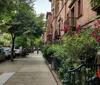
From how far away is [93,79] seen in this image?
584 centimetres

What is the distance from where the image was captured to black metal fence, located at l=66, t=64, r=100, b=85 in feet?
19.1

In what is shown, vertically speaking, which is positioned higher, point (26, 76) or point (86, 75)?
point (86, 75)

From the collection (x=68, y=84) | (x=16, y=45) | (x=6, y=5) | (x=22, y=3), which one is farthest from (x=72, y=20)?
(x=16, y=45)

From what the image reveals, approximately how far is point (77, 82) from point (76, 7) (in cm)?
1363

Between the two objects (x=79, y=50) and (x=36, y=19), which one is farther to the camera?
(x=36, y=19)

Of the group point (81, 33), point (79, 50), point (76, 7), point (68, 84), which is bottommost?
point (68, 84)

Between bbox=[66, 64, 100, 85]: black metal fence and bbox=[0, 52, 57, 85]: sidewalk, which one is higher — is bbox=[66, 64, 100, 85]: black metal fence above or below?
above

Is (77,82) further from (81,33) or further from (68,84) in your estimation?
(81,33)

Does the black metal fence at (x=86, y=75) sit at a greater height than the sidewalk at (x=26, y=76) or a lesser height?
greater

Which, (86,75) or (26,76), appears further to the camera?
(26,76)

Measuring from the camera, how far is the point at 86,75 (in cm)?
638

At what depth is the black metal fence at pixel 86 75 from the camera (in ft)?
Answer: 19.1

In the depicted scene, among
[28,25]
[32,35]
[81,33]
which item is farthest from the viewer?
[32,35]

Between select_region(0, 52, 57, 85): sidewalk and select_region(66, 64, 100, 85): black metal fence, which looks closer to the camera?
select_region(66, 64, 100, 85): black metal fence
